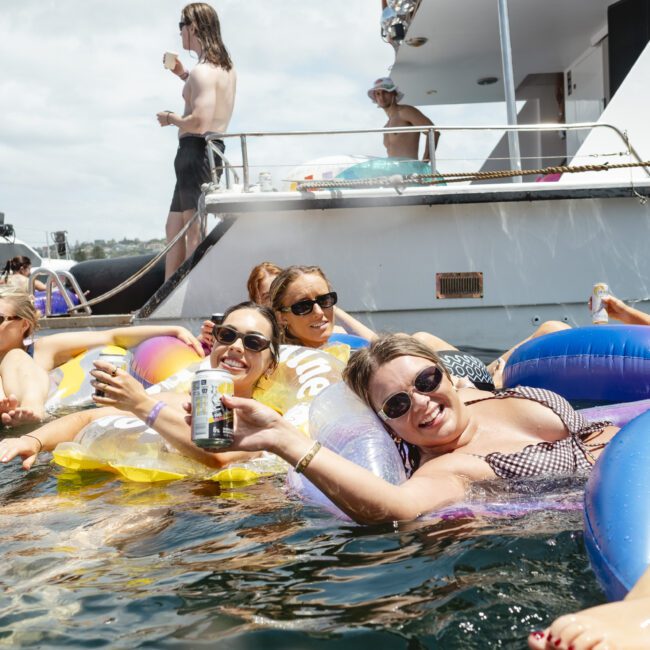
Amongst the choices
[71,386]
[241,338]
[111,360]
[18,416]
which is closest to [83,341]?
[71,386]

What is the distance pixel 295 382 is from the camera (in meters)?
4.39

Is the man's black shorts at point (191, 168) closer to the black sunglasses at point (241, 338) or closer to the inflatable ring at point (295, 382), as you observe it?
the inflatable ring at point (295, 382)

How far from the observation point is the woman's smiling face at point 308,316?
5000mm

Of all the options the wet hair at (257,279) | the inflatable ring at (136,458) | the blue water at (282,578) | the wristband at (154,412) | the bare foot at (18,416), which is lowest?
the blue water at (282,578)

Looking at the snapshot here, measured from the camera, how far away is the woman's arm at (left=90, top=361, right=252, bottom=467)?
294 centimetres

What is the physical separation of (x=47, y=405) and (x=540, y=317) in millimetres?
4372

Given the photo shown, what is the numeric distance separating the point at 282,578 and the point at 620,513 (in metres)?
1.02

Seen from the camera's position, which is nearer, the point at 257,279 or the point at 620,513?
the point at 620,513

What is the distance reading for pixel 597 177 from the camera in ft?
23.6

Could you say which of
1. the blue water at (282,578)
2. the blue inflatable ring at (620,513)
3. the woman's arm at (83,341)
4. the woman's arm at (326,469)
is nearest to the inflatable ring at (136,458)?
the blue water at (282,578)

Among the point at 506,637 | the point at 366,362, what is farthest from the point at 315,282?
the point at 506,637

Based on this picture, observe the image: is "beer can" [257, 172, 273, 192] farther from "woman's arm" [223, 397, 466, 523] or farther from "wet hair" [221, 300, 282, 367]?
"woman's arm" [223, 397, 466, 523]

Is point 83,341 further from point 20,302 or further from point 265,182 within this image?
point 265,182

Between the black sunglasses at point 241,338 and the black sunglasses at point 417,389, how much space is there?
1.17 metres
